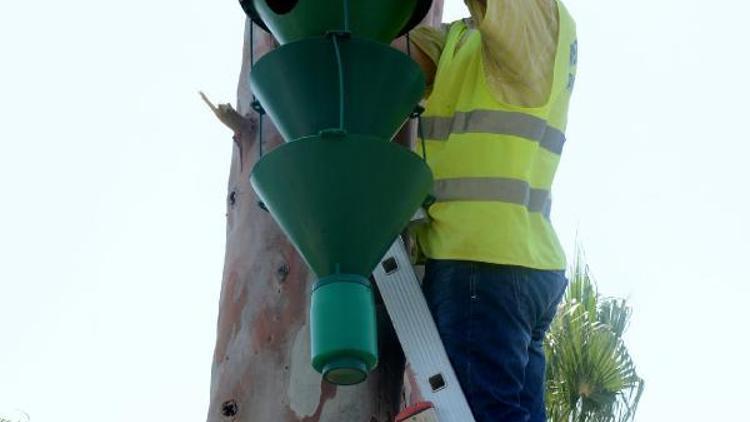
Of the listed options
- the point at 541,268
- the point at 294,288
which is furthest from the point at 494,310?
the point at 294,288

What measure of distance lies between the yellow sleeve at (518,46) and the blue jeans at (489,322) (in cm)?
50

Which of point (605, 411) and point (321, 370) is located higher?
point (321, 370)

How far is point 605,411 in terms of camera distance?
26.5 ft

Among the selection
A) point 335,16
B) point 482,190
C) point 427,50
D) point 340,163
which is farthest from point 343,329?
point 427,50

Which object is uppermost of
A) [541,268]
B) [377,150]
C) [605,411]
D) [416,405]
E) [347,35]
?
[347,35]

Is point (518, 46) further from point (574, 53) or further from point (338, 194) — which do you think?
point (338, 194)

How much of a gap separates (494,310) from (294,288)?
1.78 ft

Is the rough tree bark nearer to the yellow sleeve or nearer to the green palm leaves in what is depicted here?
the yellow sleeve

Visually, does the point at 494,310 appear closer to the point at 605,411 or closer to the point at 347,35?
the point at 347,35

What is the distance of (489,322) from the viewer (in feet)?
11.1

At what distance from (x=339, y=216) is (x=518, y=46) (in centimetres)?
106

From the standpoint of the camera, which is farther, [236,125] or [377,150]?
[236,125]

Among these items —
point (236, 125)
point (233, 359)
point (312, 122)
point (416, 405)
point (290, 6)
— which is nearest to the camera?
point (312, 122)

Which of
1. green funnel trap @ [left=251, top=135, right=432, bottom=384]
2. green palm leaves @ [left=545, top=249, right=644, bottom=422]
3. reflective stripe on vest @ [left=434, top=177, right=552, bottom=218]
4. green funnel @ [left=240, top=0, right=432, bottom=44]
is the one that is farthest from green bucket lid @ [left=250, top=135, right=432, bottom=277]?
green palm leaves @ [left=545, top=249, right=644, bottom=422]
